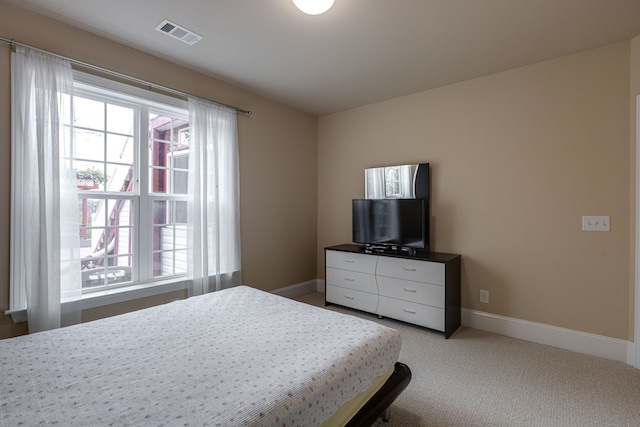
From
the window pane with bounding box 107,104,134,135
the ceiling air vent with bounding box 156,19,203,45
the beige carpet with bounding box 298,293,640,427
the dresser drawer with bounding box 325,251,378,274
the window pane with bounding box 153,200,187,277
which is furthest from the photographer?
the dresser drawer with bounding box 325,251,378,274

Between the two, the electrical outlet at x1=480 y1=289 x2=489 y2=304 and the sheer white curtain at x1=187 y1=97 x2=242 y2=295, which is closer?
the sheer white curtain at x1=187 y1=97 x2=242 y2=295

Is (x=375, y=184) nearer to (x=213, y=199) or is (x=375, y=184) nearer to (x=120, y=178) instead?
(x=213, y=199)

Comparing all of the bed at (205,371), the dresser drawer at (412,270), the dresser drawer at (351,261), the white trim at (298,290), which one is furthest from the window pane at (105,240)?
the dresser drawer at (412,270)

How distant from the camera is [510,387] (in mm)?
2100

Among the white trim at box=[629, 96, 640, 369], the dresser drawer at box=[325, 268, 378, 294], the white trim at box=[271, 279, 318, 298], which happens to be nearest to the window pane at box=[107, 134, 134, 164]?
the white trim at box=[271, 279, 318, 298]

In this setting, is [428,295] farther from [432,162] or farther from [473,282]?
[432,162]

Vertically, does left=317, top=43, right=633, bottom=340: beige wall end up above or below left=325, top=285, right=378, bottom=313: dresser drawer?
above

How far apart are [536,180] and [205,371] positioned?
308cm

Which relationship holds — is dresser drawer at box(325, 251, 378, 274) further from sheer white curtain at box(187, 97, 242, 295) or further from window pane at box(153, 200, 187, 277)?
window pane at box(153, 200, 187, 277)

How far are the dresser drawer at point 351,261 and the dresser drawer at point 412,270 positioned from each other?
0.09m

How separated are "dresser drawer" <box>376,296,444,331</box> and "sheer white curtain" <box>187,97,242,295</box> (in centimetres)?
163

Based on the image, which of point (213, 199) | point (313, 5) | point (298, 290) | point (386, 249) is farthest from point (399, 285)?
point (313, 5)

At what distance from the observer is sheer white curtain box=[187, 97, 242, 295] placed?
2963mm

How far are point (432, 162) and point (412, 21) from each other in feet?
5.28
